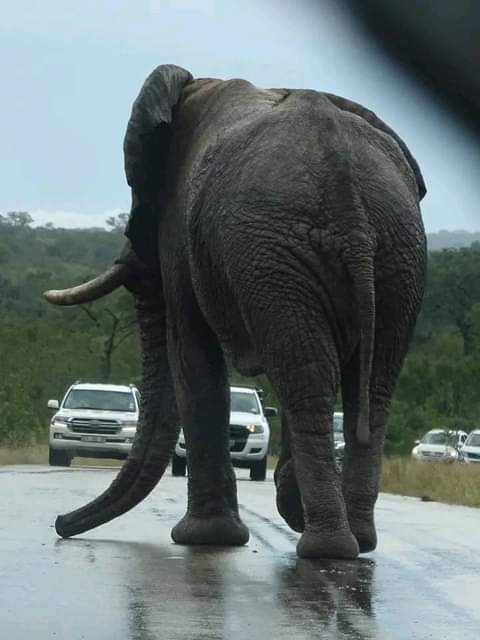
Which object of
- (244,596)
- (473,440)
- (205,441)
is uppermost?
(473,440)

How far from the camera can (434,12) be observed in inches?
59.8

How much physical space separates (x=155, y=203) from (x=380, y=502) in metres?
8.13

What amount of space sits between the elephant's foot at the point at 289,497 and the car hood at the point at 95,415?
1042 inches

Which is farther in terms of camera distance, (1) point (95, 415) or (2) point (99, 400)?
(2) point (99, 400)

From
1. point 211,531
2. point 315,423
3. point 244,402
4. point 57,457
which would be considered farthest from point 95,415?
point 315,423

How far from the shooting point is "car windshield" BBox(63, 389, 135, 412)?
36.1 metres

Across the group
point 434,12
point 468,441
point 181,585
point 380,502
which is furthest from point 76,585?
point 468,441

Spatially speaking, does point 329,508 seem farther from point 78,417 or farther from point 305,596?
point 78,417

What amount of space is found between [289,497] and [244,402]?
25.2 meters

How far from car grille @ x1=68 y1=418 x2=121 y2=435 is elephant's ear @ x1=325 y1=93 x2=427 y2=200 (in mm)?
26419

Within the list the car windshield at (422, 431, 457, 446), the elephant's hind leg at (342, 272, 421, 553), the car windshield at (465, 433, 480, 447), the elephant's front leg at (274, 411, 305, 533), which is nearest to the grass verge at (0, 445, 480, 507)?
the elephant's front leg at (274, 411, 305, 533)

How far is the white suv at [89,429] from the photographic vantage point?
34.9 metres

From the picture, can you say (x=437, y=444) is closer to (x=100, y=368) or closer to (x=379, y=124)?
(x=100, y=368)

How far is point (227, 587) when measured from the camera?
6.48m
